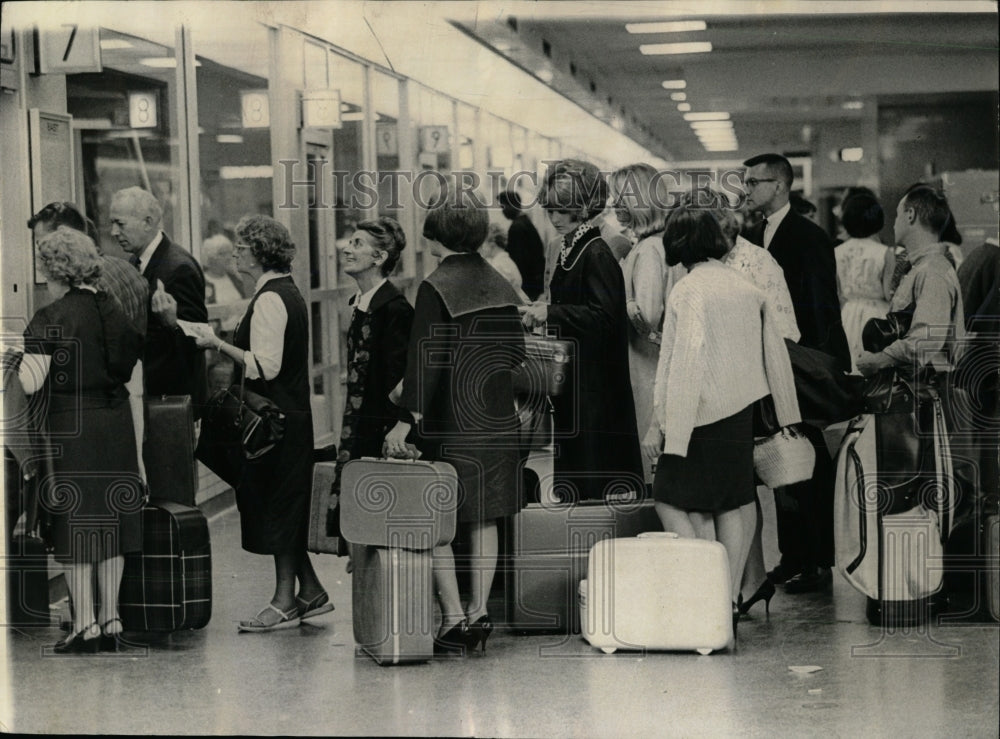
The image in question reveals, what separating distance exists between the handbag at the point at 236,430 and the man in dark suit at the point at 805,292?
1.70m

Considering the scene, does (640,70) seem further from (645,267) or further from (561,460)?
(561,460)

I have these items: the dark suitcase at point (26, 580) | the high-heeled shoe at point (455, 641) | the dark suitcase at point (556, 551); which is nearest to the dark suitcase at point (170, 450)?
the dark suitcase at point (26, 580)

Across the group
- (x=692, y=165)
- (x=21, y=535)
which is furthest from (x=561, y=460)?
(x=21, y=535)

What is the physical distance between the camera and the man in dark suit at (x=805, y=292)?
5031 millimetres

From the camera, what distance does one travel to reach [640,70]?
508 cm

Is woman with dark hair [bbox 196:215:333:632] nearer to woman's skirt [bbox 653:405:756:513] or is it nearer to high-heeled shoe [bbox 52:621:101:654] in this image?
high-heeled shoe [bbox 52:621:101:654]

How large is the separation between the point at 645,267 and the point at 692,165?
1.47 feet

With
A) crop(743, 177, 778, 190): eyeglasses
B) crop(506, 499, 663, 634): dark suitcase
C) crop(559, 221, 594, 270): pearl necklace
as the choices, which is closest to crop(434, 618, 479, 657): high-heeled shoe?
crop(506, 499, 663, 634): dark suitcase

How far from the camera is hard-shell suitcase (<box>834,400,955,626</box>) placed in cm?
536

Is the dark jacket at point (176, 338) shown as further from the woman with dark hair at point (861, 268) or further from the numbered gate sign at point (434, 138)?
the woman with dark hair at point (861, 268)

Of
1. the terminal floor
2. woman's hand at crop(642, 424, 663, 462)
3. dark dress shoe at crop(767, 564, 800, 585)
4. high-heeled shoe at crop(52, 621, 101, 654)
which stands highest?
woman's hand at crop(642, 424, 663, 462)

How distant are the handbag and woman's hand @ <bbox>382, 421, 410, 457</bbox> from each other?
0.38 metres

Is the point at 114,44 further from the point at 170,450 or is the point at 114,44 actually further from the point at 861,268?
the point at 861,268

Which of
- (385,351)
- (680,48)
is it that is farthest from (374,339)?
(680,48)
